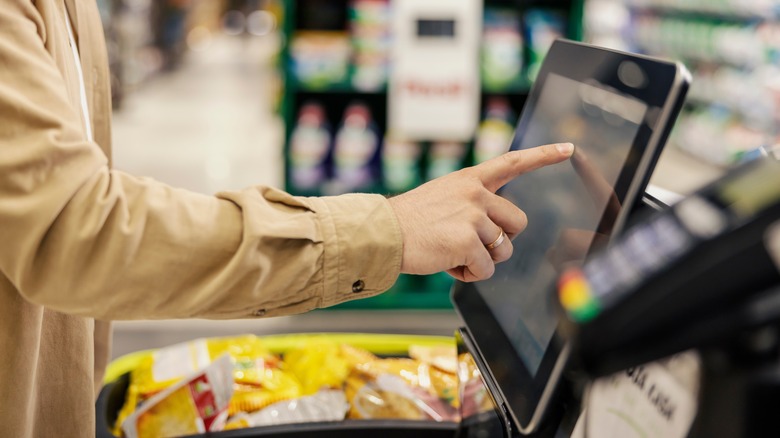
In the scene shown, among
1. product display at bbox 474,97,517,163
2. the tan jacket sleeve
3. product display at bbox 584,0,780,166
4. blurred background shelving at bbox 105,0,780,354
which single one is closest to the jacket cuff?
the tan jacket sleeve

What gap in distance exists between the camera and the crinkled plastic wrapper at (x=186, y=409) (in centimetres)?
130

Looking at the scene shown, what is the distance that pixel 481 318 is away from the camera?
1.15 metres

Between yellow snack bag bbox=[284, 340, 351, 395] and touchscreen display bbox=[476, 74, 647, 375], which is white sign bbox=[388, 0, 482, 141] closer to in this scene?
yellow snack bag bbox=[284, 340, 351, 395]

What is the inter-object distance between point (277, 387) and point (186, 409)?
199 millimetres

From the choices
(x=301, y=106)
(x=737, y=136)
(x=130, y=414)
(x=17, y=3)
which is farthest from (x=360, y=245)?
(x=737, y=136)

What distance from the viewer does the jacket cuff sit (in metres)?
0.93

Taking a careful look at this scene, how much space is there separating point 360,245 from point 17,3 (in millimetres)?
446

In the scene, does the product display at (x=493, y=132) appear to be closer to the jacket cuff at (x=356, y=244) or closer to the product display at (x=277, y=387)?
the product display at (x=277, y=387)

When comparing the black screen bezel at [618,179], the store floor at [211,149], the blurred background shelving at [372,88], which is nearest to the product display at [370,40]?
the blurred background shelving at [372,88]

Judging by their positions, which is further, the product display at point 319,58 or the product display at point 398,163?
the product display at point 398,163

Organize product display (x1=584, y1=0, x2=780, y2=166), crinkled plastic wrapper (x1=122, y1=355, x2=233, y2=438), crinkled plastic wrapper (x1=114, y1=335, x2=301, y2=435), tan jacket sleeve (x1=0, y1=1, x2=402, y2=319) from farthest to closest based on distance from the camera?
1. product display (x1=584, y1=0, x2=780, y2=166)
2. crinkled plastic wrapper (x1=114, y1=335, x2=301, y2=435)
3. crinkled plastic wrapper (x1=122, y1=355, x2=233, y2=438)
4. tan jacket sleeve (x1=0, y1=1, x2=402, y2=319)

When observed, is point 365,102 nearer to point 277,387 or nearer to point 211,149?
point 277,387

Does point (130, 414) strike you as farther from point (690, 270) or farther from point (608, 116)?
point (690, 270)

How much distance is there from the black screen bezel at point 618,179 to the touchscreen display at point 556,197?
11 millimetres
